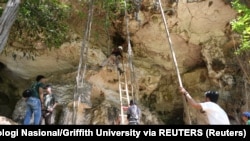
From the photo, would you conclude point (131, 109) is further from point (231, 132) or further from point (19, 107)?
point (19, 107)

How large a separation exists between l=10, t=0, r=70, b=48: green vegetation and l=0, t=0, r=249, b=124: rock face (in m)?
2.10

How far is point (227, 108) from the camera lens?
10172mm

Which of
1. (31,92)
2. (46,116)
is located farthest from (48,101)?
(31,92)

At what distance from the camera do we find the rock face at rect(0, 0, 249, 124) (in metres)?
9.98

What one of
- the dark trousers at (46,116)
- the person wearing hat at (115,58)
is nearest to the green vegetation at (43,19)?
the dark trousers at (46,116)

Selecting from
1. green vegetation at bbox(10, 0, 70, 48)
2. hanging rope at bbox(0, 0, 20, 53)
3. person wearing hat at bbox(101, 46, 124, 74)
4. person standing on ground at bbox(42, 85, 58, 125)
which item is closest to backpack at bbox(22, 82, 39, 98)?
person standing on ground at bbox(42, 85, 58, 125)

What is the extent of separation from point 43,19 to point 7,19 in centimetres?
127

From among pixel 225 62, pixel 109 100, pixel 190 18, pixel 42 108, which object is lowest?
pixel 109 100

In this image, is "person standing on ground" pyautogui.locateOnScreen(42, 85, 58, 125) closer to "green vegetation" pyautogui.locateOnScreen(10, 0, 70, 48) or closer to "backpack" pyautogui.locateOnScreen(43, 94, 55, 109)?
"backpack" pyautogui.locateOnScreen(43, 94, 55, 109)

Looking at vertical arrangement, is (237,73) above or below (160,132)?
below

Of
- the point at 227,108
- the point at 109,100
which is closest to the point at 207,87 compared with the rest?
the point at 227,108

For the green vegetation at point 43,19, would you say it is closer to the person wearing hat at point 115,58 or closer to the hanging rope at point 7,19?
the hanging rope at point 7,19

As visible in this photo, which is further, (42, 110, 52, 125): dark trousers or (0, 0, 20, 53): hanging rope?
(42, 110, 52, 125): dark trousers

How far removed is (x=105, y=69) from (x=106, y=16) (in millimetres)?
1712
